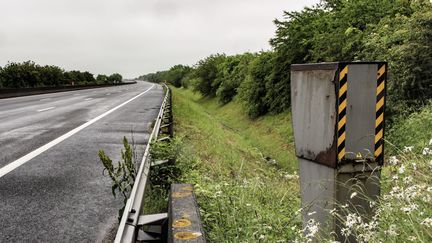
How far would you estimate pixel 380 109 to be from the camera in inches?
141

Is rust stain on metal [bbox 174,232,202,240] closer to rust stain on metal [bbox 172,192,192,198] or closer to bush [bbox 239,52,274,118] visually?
rust stain on metal [bbox 172,192,192,198]

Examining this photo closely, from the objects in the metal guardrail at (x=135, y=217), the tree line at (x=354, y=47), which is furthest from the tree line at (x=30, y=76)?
the metal guardrail at (x=135, y=217)

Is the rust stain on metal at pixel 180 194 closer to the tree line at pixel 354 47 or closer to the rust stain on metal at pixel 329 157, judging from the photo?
the rust stain on metal at pixel 329 157

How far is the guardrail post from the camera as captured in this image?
3.44 meters

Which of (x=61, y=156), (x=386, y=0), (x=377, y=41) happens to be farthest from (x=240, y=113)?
(x=61, y=156)

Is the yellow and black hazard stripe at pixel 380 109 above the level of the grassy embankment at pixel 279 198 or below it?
above

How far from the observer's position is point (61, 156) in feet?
24.1

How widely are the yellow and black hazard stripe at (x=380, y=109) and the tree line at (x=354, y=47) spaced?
756 cm

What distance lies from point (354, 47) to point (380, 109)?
12.4 metres

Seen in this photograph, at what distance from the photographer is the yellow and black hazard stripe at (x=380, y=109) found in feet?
11.6

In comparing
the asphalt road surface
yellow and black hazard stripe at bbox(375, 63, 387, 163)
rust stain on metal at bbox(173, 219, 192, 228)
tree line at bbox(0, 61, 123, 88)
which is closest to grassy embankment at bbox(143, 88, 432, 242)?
yellow and black hazard stripe at bbox(375, 63, 387, 163)

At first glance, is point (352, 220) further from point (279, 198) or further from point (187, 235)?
point (279, 198)

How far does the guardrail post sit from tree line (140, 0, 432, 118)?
25.1ft

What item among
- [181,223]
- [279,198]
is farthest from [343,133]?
[279,198]
